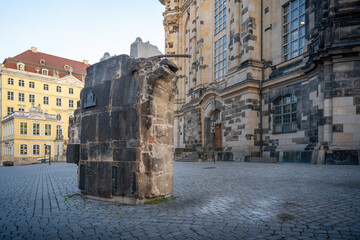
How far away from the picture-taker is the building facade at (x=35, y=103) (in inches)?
1506

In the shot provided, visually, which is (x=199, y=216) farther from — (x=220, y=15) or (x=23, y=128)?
(x=23, y=128)

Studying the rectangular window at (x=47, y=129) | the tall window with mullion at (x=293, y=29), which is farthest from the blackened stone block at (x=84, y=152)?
the rectangular window at (x=47, y=129)

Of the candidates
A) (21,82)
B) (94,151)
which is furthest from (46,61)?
(94,151)

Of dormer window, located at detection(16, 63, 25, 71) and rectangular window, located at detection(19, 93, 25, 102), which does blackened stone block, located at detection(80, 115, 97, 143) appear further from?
dormer window, located at detection(16, 63, 25, 71)

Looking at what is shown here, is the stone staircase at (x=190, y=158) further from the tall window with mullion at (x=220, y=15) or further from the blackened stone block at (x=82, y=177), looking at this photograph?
the blackened stone block at (x=82, y=177)

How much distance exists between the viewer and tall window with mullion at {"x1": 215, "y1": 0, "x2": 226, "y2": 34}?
20875mm

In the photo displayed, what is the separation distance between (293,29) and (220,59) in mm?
7343

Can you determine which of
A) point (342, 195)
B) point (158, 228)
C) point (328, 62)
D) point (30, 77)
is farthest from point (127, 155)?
point (30, 77)

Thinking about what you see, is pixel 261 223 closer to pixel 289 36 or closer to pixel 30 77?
pixel 289 36

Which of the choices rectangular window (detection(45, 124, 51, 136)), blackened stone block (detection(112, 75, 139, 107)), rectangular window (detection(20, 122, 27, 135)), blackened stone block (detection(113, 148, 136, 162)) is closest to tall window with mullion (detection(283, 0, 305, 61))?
blackened stone block (detection(112, 75, 139, 107))

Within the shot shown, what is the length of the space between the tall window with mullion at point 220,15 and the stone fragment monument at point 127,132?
719 inches

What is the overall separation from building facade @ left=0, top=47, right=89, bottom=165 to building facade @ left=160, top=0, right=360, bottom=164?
2682 cm

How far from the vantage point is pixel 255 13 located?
16844mm

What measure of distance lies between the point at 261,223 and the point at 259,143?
1379 centimetres
